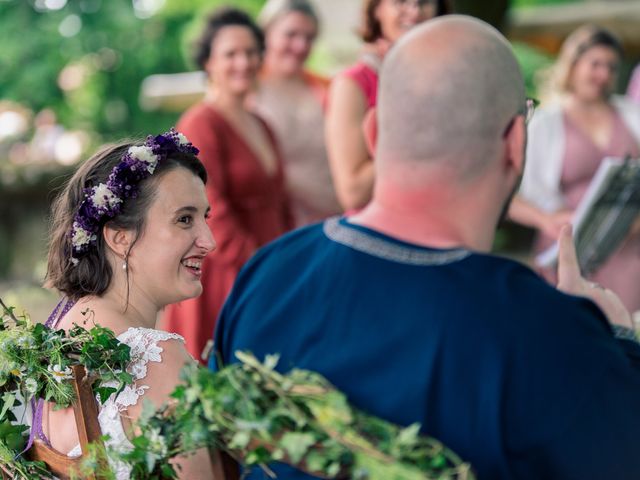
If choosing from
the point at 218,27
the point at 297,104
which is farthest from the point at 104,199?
the point at 297,104

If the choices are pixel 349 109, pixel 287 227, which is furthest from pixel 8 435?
pixel 287 227

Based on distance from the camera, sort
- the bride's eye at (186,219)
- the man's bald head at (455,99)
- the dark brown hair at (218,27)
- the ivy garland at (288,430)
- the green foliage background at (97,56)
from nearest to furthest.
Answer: the ivy garland at (288,430) < the man's bald head at (455,99) < the bride's eye at (186,219) < the dark brown hair at (218,27) < the green foliage background at (97,56)

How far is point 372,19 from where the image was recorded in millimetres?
4273

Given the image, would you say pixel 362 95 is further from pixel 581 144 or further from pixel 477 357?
pixel 477 357

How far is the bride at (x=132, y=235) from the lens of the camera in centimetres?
256

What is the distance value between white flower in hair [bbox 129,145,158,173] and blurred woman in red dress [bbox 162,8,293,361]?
189 centimetres

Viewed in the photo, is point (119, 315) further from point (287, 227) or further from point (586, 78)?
point (586, 78)

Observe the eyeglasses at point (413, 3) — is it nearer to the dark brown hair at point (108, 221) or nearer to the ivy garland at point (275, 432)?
the dark brown hair at point (108, 221)

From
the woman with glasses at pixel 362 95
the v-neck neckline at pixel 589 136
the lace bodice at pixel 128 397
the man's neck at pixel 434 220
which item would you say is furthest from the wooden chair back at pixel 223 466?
the v-neck neckline at pixel 589 136

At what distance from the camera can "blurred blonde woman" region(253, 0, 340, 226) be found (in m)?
5.55

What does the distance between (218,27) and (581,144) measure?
5.97 feet

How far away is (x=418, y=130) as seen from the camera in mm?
1975

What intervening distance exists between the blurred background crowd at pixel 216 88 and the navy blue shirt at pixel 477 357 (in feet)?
3.86

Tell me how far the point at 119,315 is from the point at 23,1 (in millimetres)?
18155
